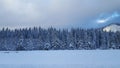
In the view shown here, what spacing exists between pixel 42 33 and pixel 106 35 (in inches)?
1396

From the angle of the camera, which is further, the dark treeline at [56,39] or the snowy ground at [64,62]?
the dark treeline at [56,39]

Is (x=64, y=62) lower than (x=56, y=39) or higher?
lower

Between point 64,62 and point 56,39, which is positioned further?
point 56,39

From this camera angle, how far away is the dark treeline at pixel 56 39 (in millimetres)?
92812

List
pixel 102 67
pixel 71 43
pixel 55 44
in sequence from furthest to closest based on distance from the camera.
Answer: pixel 71 43
pixel 55 44
pixel 102 67

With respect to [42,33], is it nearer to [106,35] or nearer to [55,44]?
[55,44]

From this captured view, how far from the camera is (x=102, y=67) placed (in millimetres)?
19172

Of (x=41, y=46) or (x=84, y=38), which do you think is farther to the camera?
(x=84, y=38)

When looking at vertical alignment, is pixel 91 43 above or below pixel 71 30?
below

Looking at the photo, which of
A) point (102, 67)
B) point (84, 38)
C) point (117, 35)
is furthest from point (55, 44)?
point (102, 67)

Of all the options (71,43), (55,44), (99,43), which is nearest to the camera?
(55,44)

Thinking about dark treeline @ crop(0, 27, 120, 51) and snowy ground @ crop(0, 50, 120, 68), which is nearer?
snowy ground @ crop(0, 50, 120, 68)

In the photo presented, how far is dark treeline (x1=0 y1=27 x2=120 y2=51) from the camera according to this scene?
92.8 meters

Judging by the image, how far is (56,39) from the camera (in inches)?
3627
